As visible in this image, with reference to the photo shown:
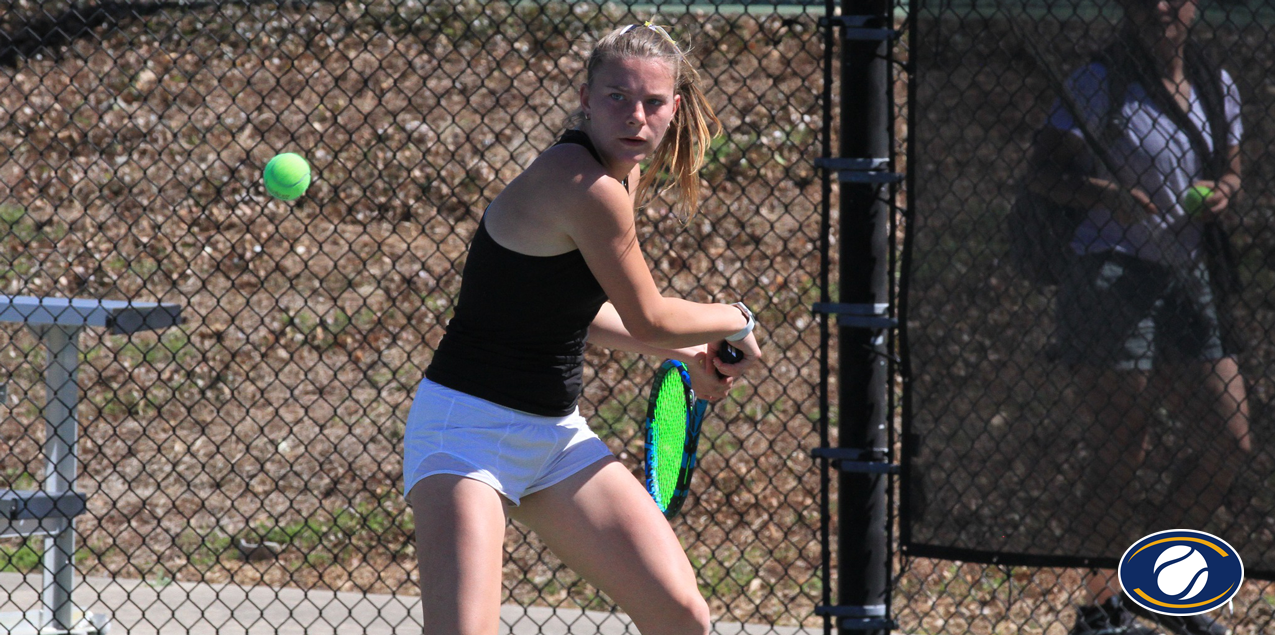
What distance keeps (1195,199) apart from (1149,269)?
0.20 metres

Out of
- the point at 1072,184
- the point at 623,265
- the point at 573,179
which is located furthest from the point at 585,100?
the point at 1072,184

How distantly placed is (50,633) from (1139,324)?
3284 millimetres

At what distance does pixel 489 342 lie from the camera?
7.46ft

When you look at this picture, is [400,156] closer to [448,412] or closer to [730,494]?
[730,494]

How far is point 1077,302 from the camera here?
292 centimetres

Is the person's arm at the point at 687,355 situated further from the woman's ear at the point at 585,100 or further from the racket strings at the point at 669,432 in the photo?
the woman's ear at the point at 585,100

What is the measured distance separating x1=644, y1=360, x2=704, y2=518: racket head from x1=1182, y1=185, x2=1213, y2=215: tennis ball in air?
1293 millimetres

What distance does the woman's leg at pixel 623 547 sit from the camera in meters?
2.31

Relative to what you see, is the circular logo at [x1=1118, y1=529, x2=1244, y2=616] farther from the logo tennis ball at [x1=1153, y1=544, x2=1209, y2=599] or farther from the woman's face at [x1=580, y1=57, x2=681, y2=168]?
the woman's face at [x1=580, y1=57, x2=681, y2=168]

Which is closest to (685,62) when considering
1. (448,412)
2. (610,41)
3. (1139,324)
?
(610,41)

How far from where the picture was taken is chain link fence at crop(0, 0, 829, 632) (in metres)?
4.93

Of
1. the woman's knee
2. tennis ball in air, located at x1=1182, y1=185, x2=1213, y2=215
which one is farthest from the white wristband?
tennis ball in air, located at x1=1182, y1=185, x2=1213, y2=215

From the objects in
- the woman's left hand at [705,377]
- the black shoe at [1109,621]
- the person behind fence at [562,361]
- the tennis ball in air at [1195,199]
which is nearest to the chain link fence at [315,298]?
the black shoe at [1109,621]

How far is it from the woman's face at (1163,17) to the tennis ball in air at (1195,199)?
360 mm
